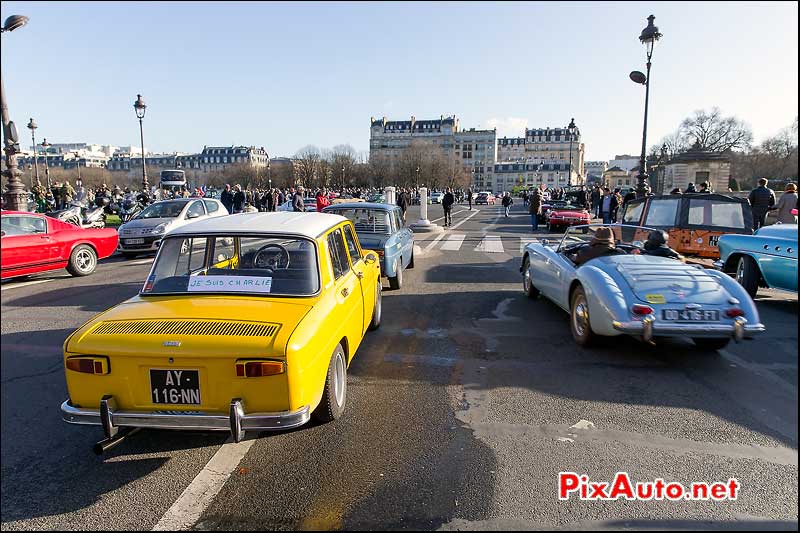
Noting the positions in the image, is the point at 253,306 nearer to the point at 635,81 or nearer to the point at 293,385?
the point at 293,385

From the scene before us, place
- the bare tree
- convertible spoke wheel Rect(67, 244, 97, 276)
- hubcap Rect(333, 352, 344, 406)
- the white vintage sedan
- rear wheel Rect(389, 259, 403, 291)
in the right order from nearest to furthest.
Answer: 1. hubcap Rect(333, 352, 344, 406)
2. rear wheel Rect(389, 259, 403, 291)
3. convertible spoke wheel Rect(67, 244, 97, 276)
4. the white vintage sedan
5. the bare tree

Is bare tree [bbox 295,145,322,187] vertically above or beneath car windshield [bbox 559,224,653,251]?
above

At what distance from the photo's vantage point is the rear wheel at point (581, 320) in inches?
227

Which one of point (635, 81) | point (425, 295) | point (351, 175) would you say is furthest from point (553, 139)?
point (425, 295)

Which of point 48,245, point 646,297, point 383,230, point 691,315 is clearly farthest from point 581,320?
point 48,245

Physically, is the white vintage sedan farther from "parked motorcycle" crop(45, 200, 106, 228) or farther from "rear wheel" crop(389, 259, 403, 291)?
"rear wheel" crop(389, 259, 403, 291)

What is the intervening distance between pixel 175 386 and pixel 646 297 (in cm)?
443

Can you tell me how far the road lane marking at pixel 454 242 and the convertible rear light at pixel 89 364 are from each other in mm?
13802

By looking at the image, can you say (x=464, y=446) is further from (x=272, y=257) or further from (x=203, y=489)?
(x=272, y=257)

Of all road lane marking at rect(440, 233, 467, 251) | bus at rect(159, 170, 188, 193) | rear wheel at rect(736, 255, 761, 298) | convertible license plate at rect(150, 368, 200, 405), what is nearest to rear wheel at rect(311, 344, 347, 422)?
convertible license plate at rect(150, 368, 200, 405)

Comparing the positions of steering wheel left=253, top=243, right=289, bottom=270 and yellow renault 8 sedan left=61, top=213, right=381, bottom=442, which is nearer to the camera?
yellow renault 8 sedan left=61, top=213, right=381, bottom=442

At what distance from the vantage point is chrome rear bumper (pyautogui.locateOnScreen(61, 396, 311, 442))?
302cm

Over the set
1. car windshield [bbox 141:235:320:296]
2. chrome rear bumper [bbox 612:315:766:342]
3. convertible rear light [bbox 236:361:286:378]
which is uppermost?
car windshield [bbox 141:235:320:296]

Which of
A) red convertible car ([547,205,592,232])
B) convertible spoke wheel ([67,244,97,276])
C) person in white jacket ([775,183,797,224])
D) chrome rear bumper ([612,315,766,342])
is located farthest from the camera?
red convertible car ([547,205,592,232])
